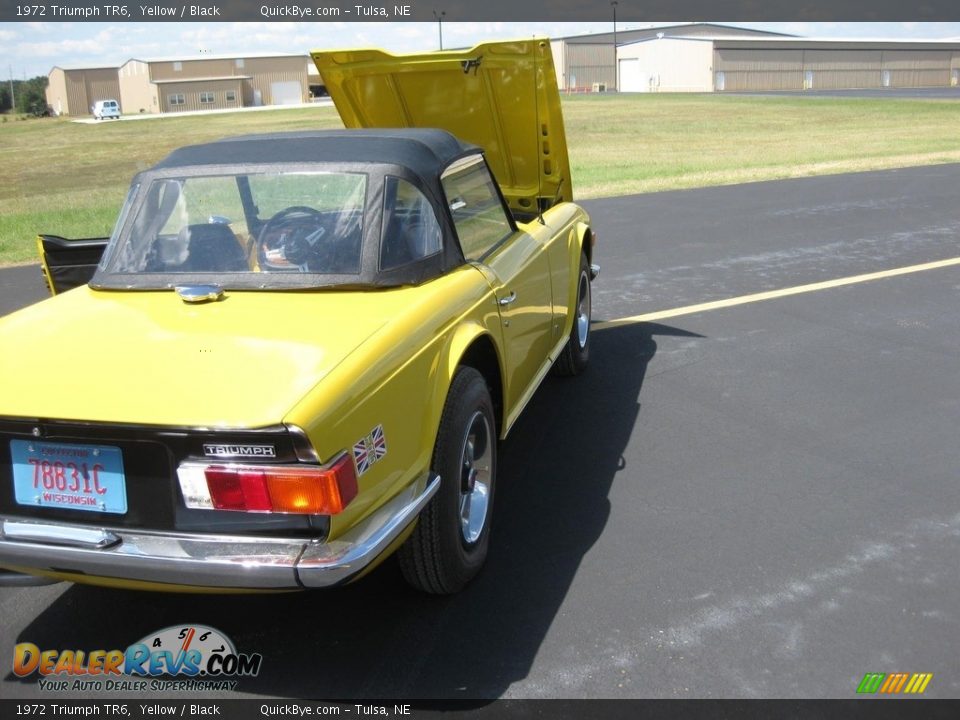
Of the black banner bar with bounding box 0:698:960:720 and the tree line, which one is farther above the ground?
the tree line

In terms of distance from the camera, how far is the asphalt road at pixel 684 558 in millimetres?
2955

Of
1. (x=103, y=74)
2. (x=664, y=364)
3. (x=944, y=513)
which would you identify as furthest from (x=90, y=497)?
(x=103, y=74)

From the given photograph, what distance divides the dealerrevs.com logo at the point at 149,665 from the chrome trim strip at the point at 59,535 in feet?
1.85

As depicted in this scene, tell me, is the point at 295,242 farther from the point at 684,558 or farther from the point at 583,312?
the point at 583,312

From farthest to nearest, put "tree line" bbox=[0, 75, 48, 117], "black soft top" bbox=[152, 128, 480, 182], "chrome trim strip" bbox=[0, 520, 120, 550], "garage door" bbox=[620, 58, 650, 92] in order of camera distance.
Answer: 1. "tree line" bbox=[0, 75, 48, 117]
2. "garage door" bbox=[620, 58, 650, 92]
3. "black soft top" bbox=[152, 128, 480, 182]
4. "chrome trim strip" bbox=[0, 520, 120, 550]

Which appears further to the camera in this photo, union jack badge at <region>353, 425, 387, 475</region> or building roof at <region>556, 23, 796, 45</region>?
building roof at <region>556, 23, 796, 45</region>

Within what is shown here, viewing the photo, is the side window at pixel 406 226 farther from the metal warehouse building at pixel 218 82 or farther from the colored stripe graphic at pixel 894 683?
the metal warehouse building at pixel 218 82

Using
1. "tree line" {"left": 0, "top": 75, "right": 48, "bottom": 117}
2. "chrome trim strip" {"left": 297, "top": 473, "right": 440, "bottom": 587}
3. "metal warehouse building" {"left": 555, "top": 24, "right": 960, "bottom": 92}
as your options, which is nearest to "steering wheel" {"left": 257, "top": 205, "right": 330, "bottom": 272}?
"chrome trim strip" {"left": 297, "top": 473, "right": 440, "bottom": 587}

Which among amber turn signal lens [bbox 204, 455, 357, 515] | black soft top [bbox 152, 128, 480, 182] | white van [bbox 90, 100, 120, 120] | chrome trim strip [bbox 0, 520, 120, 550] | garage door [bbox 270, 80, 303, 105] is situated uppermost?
garage door [bbox 270, 80, 303, 105]

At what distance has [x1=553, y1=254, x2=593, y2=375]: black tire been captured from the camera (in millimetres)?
5766

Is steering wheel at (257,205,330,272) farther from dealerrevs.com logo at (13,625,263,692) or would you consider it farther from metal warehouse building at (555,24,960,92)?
metal warehouse building at (555,24,960,92)

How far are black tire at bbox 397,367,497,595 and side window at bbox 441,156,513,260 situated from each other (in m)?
0.80

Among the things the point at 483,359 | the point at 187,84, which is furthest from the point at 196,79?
the point at 483,359

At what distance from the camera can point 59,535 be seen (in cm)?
270
